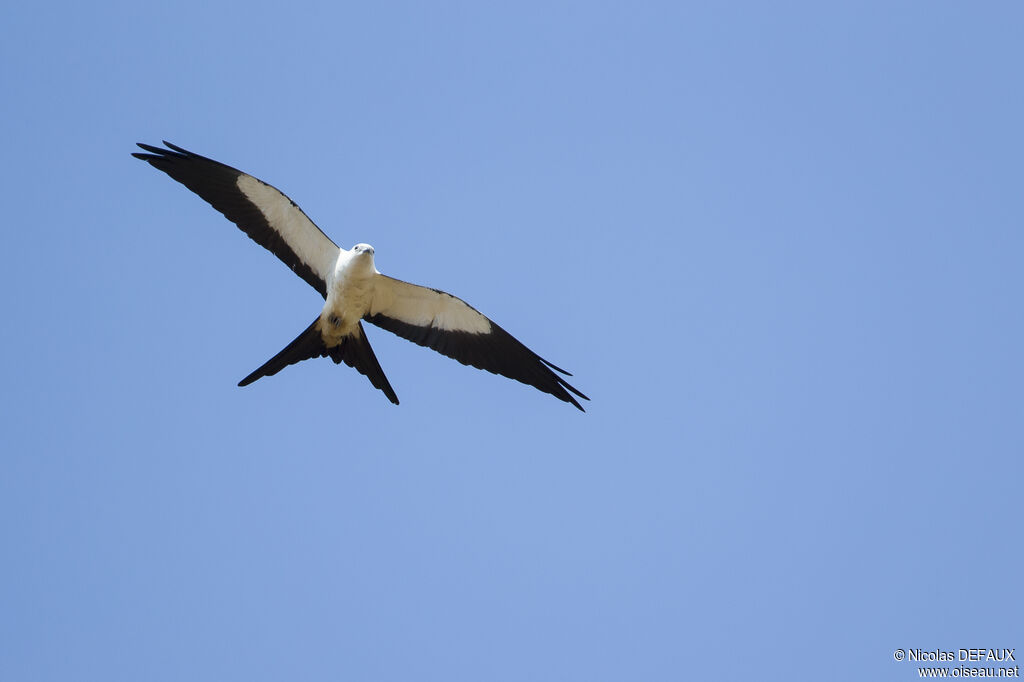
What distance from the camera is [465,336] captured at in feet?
31.1

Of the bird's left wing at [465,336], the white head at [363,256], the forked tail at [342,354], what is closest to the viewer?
the forked tail at [342,354]

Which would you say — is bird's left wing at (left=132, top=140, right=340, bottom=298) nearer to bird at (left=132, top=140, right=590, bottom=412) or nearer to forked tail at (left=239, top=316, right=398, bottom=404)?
bird at (left=132, top=140, right=590, bottom=412)

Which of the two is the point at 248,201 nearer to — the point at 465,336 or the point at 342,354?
the point at 342,354

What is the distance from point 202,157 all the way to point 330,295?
179 centimetres

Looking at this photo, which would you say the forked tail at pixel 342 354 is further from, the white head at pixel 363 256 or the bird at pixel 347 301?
the white head at pixel 363 256

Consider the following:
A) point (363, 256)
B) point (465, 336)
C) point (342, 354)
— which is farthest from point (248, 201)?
point (465, 336)

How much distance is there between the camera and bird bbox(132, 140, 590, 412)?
28.8 feet

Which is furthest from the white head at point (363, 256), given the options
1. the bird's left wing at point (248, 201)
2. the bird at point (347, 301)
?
the bird's left wing at point (248, 201)

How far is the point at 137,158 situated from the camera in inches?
341

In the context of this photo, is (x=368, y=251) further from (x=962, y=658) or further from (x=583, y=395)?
(x=962, y=658)

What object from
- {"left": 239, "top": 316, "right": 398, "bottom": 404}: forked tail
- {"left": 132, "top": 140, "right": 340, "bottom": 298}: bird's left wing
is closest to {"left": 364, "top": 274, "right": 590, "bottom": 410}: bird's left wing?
{"left": 239, "top": 316, "right": 398, "bottom": 404}: forked tail

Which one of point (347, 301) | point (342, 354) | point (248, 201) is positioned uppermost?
point (248, 201)

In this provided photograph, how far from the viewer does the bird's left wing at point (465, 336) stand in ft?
30.6

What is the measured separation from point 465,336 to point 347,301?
1.29 meters
